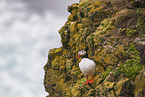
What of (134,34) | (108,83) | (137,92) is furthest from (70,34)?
(137,92)

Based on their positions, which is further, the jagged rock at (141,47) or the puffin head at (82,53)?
the puffin head at (82,53)

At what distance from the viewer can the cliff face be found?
36.9 feet

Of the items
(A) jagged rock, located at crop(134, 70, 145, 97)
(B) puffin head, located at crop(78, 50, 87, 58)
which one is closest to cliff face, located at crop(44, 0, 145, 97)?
(A) jagged rock, located at crop(134, 70, 145, 97)

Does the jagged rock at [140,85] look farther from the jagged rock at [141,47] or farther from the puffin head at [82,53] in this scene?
the puffin head at [82,53]

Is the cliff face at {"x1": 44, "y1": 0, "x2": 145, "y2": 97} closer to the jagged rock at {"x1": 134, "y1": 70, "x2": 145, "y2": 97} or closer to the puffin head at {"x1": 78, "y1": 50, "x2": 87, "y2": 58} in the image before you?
the jagged rock at {"x1": 134, "y1": 70, "x2": 145, "y2": 97}

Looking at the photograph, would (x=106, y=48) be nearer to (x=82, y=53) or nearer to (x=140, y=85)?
(x=82, y=53)

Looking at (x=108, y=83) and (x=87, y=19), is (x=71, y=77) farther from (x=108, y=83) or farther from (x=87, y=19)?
(x=108, y=83)

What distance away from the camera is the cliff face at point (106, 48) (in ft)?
36.9

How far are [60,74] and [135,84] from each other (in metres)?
11.0

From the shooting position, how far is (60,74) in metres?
20.9

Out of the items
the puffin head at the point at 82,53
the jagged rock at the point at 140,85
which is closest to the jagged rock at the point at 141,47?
the jagged rock at the point at 140,85

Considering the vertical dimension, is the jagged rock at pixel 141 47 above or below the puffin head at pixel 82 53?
below

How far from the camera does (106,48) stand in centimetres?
1423

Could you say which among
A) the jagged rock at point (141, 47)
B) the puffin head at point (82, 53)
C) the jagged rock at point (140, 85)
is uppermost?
the puffin head at point (82, 53)
